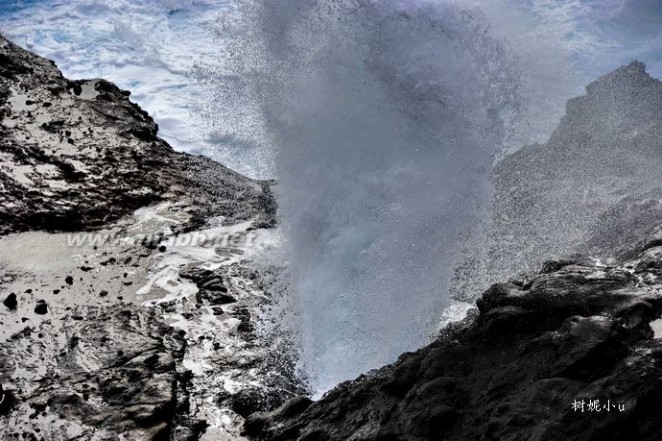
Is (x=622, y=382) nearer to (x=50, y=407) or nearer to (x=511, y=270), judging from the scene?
(x=50, y=407)

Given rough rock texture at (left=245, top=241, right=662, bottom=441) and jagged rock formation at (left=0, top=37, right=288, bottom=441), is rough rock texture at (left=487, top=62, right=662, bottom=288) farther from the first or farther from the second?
jagged rock formation at (left=0, top=37, right=288, bottom=441)

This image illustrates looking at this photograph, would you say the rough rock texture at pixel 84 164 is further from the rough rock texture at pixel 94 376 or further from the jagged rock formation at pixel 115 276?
the rough rock texture at pixel 94 376

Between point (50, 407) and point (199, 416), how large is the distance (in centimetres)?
168

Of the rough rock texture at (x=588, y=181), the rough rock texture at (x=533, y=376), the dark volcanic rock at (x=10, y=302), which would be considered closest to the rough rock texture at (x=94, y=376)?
the dark volcanic rock at (x=10, y=302)

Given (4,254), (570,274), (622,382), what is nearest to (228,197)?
(4,254)

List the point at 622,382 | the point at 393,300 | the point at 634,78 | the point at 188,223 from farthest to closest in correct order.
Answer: the point at 634,78, the point at 188,223, the point at 393,300, the point at 622,382

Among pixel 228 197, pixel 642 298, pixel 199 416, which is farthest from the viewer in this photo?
pixel 228 197

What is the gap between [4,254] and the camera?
9.21 metres

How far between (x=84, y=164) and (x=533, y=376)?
1064cm

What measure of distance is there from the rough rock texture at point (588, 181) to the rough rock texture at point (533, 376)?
3.02m

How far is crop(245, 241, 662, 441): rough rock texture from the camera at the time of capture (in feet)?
12.7

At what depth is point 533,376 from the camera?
4.49m

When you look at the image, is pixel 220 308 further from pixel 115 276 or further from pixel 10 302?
pixel 10 302

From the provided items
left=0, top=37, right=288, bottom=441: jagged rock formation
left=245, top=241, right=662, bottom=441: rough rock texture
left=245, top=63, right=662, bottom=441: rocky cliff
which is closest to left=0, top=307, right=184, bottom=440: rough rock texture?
left=0, top=37, right=288, bottom=441: jagged rock formation
